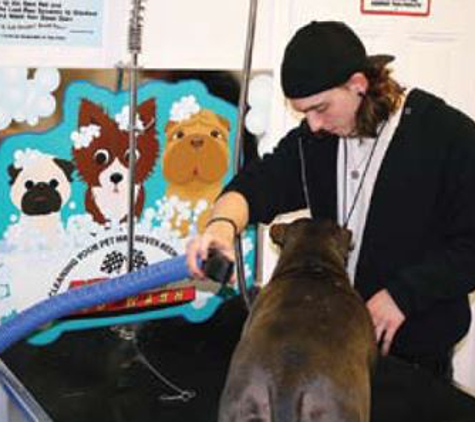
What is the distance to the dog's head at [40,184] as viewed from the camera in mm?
2115

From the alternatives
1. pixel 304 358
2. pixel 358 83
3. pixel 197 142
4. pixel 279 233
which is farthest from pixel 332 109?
pixel 197 142

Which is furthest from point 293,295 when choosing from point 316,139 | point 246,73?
point 246,73

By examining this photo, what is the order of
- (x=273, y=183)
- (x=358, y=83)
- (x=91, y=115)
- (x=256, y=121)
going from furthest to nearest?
(x=256, y=121) → (x=91, y=115) → (x=273, y=183) → (x=358, y=83)

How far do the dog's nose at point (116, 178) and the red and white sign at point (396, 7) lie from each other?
868 mm

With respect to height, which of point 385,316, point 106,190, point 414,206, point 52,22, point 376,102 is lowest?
point 385,316

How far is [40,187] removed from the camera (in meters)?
2.15

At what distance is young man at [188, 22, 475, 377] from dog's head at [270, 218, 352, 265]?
0.08 m

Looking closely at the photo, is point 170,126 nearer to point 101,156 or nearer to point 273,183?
point 101,156

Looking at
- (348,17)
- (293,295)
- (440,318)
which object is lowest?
(440,318)

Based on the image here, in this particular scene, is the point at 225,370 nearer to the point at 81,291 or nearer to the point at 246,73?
the point at 81,291

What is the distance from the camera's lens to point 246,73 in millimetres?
1999

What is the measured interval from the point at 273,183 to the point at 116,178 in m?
0.50

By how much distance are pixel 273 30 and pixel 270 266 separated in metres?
0.67

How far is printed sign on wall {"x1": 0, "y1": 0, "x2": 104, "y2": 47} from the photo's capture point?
202 centimetres
